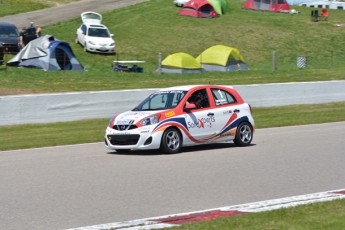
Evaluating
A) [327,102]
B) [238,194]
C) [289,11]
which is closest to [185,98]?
[238,194]

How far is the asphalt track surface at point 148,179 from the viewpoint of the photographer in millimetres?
8484

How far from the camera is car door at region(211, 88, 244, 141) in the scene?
15.1m

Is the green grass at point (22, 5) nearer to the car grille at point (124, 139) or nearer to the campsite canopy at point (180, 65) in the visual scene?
the campsite canopy at point (180, 65)

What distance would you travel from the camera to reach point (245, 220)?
7691mm

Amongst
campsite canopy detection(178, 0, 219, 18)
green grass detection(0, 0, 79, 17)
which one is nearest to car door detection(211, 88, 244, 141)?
campsite canopy detection(178, 0, 219, 18)

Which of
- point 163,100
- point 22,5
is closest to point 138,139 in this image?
point 163,100

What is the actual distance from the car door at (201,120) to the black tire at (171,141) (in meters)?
0.28

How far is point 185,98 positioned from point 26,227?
7503 millimetres

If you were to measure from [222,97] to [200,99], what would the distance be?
27.4 inches

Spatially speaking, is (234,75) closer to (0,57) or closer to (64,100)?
(0,57)

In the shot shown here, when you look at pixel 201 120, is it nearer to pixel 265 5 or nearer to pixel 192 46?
pixel 192 46

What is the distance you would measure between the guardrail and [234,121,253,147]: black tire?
724 cm

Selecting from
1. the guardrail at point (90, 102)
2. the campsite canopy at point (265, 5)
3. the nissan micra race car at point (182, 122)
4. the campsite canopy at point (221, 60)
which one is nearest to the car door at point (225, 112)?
the nissan micra race car at point (182, 122)

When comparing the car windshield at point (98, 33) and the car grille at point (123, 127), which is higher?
the car grille at point (123, 127)
